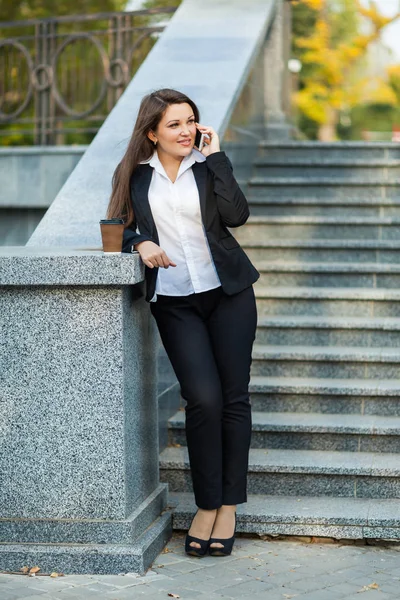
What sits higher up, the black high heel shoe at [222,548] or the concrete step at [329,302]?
the concrete step at [329,302]

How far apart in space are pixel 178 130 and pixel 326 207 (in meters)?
3.50

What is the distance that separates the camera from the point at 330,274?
7031 mm

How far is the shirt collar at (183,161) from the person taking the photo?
4691 millimetres

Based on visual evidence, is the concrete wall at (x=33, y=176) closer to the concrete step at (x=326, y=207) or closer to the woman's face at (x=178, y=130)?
the concrete step at (x=326, y=207)

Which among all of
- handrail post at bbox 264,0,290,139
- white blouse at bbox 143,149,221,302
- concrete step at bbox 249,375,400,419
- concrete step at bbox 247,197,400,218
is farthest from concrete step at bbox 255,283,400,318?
handrail post at bbox 264,0,290,139

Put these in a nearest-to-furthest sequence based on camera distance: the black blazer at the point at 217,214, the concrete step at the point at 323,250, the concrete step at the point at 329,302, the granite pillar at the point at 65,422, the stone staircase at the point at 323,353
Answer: the granite pillar at the point at 65,422, the black blazer at the point at 217,214, the stone staircase at the point at 323,353, the concrete step at the point at 329,302, the concrete step at the point at 323,250

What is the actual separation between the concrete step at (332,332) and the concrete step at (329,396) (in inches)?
17.2

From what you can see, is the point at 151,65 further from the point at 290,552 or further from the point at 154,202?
the point at 290,552

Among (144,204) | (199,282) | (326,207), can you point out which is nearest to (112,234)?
(144,204)

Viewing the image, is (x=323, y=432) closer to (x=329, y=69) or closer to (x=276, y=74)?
(x=276, y=74)

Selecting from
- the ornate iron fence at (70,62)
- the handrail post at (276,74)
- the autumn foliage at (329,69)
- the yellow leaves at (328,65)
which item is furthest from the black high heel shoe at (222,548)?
the yellow leaves at (328,65)

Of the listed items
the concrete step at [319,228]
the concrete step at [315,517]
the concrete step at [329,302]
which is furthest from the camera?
the concrete step at [319,228]

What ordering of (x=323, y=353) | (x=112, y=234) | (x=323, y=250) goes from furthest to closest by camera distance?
1. (x=323, y=250)
2. (x=323, y=353)
3. (x=112, y=234)

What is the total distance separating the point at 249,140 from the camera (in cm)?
838
